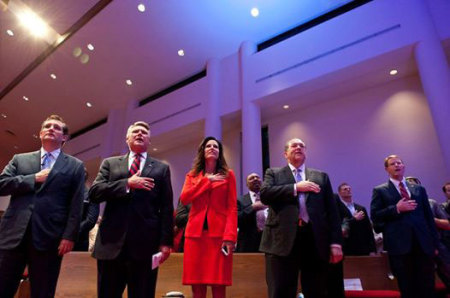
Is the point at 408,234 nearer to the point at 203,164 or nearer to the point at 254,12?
the point at 203,164

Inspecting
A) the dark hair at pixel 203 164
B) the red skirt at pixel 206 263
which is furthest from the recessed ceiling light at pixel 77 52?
the red skirt at pixel 206 263

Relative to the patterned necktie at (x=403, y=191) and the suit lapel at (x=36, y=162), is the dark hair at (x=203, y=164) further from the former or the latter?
the patterned necktie at (x=403, y=191)

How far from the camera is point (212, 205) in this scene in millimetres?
2113

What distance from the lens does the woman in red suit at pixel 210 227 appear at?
193 centimetres

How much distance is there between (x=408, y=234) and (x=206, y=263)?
158 cm

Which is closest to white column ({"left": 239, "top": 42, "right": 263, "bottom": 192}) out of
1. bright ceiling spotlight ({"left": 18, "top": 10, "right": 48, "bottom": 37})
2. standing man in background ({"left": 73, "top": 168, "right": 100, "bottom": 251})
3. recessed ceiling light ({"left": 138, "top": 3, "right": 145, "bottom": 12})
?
recessed ceiling light ({"left": 138, "top": 3, "right": 145, "bottom": 12})

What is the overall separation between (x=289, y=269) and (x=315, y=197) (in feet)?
1.57

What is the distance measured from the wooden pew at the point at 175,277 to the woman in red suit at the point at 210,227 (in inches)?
38.0

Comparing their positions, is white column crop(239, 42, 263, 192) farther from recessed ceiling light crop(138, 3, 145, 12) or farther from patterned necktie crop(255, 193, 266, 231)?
patterned necktie crop(255, 193, 266, 231)

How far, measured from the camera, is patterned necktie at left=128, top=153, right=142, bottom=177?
74.5 inches

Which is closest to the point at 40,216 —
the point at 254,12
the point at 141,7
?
the point at 254,12

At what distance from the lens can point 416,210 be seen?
2533mm

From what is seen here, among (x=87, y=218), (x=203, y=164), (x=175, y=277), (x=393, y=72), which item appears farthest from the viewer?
(x=393, y=72)

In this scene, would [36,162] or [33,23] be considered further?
[33,23]
